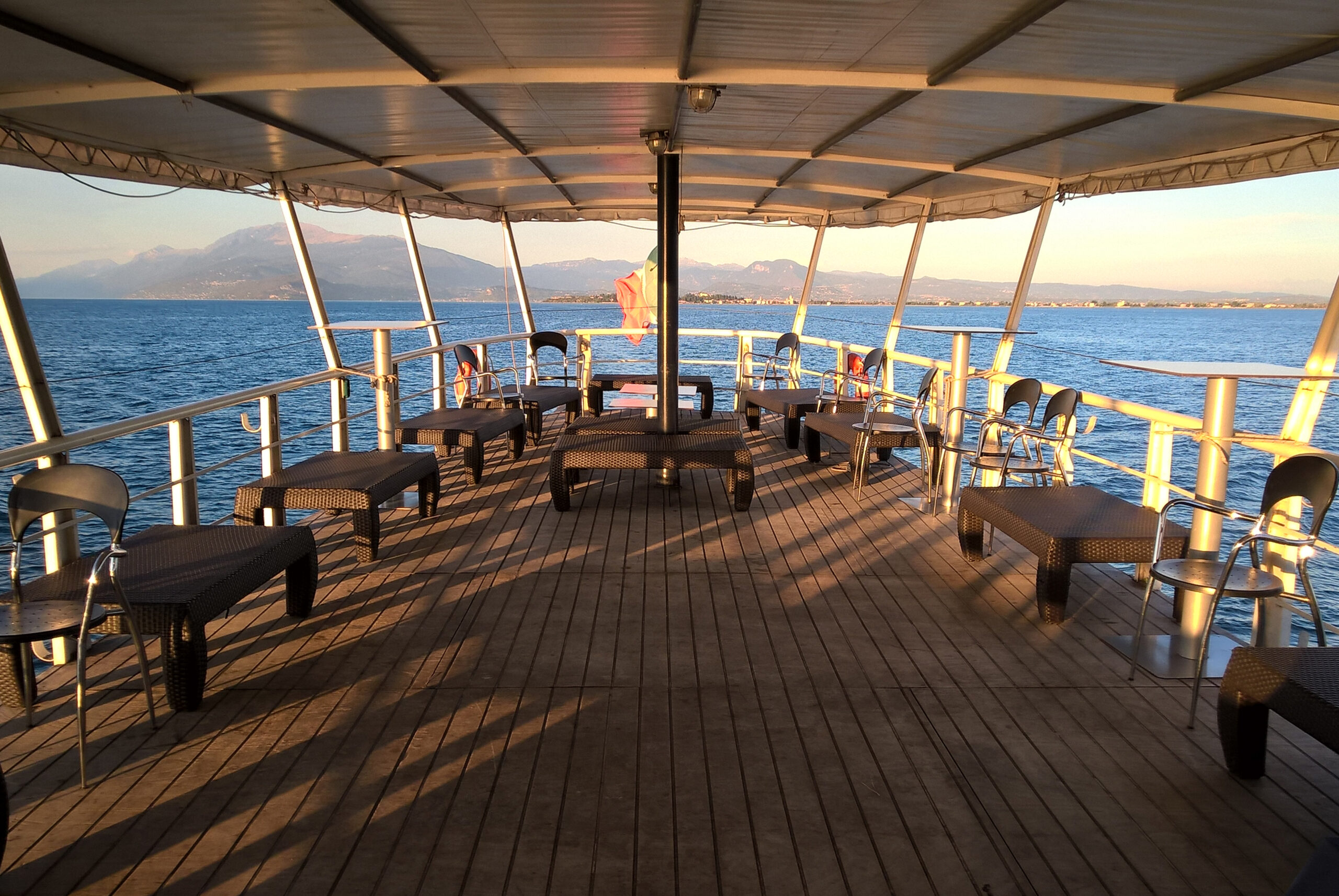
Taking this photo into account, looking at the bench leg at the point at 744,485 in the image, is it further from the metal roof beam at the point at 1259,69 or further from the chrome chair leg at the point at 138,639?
the chrome chair leg at the point at 138,639

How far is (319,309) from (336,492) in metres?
3.79

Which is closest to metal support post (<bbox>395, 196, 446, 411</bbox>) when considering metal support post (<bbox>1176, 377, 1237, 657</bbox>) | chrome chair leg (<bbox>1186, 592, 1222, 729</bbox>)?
metal support post (<bbox>1176, 377, 1237, 657</bbox>)

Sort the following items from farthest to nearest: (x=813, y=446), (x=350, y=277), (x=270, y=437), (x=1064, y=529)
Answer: (x=350, y=277) → (x=813, y=446) → (x=270, y=437) → (x=1064, y=529)

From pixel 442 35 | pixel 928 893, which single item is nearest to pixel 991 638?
pixel 928 893

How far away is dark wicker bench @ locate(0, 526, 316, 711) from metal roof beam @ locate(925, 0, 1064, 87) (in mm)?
3337

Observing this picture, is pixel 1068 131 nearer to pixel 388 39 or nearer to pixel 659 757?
pixel 388 39

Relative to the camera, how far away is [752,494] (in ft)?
18.0

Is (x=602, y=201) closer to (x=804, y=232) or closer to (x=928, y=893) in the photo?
(x=804, y=232)

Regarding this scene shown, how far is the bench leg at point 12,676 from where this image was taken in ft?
8.63

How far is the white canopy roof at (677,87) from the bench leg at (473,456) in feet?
6.43

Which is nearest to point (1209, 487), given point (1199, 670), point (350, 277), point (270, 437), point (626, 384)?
point (1199, 670)

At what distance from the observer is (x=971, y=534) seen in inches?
174

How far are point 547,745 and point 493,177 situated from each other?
6.14 meters

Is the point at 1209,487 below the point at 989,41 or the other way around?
below
